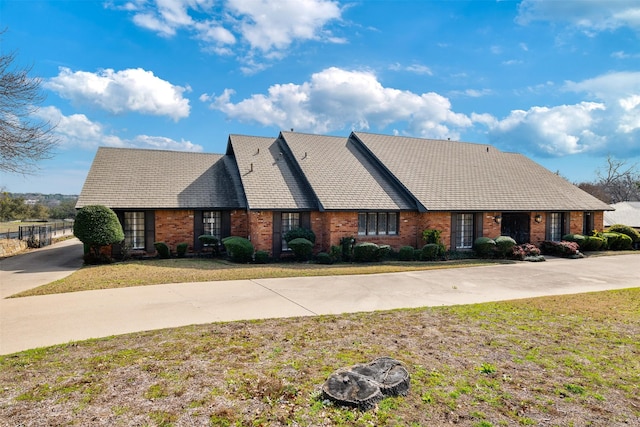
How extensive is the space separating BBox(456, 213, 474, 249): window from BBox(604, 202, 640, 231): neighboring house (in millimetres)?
14355

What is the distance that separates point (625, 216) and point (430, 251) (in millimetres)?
20910

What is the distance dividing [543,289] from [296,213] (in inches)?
408

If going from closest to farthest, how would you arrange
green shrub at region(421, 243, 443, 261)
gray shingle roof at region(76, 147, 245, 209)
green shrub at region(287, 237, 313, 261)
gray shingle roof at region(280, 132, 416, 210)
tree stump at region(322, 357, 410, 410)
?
tree stump at region(322, 357, 410, 410), green shrub at region(287, 237, 313, 261), gray shingle roof at region(76, 147, 245, 209), green shrub at region(421, 243, 443, 261), gray shingle roof at region(280, 132, 416, 210)

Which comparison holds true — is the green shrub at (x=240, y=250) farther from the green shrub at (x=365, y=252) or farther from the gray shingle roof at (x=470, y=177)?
the gray shingle roof at (x=470, y=177)

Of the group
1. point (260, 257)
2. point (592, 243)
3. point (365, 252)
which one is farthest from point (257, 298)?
point (592, 243)

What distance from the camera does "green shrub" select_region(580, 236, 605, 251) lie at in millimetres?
20708

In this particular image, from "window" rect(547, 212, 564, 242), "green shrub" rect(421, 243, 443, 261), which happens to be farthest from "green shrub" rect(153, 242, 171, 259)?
"window" rect(547, 212, 564, 242)

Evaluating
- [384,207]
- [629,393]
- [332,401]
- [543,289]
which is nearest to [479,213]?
[384,207]

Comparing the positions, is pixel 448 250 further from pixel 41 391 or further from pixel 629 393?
pixel 41 391

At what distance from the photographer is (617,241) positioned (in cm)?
2189

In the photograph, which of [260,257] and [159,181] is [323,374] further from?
[159,181]

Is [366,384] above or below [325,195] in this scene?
below

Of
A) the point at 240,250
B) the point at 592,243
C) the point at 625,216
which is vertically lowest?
the point at 592,243

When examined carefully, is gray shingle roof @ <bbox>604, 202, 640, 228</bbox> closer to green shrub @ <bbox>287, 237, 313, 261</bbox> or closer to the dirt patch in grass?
green shrub @ <bbox>287, 237, 313, 261</bbox>
